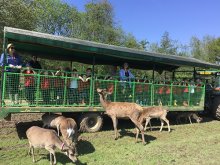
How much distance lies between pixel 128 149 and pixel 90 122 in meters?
2.36

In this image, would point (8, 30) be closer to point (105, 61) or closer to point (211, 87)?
point (105, 61)

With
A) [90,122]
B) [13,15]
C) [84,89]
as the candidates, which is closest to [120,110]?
[90,122]

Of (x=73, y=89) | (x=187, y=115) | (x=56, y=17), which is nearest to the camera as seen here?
(x=73, y=89)

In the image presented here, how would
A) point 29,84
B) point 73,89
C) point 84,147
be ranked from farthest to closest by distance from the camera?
point 73,89, point 29,84, point 84,147

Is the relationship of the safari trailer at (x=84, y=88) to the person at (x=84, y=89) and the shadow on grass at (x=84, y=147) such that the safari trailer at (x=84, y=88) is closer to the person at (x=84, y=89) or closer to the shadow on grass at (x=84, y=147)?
the person at (x=84, y=89)

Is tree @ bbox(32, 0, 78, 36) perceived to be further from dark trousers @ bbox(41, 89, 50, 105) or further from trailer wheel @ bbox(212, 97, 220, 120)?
dark trousers @ bbox(41, 89, 50, 105)

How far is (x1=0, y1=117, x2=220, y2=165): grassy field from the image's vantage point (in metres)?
7.64

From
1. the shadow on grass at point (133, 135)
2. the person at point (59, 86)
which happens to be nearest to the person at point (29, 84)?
the person at point (59, 86)

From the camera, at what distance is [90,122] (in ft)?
35.3

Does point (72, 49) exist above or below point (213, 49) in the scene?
below

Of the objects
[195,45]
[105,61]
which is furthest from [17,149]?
[195,45]

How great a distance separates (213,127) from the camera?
42.9 feet

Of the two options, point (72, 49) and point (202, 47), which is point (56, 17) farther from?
point (72, 49)

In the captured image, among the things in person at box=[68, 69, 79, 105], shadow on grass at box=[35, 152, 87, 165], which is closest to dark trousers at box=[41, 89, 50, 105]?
person at box=[68, 69, 79, 105]
